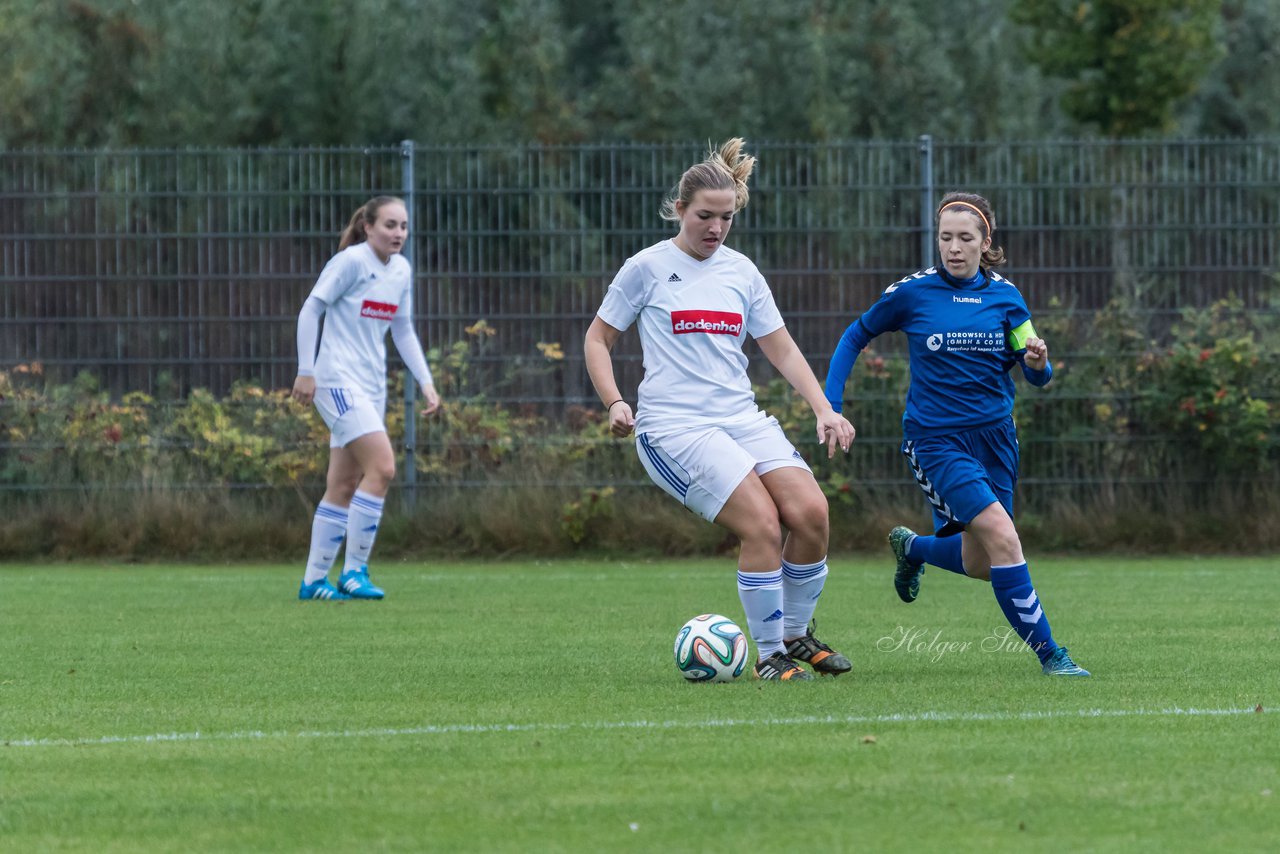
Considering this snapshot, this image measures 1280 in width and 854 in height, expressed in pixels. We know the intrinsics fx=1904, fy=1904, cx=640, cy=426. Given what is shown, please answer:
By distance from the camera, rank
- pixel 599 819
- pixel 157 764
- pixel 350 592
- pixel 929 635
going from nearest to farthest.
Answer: pixel 599 819 → pixel 157 764 → pixel 929 635 → pixel 350 592

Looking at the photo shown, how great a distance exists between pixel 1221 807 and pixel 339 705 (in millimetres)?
3022

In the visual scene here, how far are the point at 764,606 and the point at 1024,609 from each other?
947mm

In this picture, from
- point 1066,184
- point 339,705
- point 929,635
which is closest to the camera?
point 339,705

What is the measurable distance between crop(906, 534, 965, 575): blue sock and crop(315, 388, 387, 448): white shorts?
368cm

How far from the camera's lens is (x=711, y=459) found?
6.87 m

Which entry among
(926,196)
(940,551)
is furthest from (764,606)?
(926,196)

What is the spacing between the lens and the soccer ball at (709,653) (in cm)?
680

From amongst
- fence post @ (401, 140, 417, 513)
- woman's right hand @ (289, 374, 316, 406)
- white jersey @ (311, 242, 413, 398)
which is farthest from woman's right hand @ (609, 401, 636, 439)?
fence post @ (401, 140, 417, 513)

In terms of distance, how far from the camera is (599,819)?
437 cm

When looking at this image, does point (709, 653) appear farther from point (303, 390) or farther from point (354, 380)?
point (354, 380)

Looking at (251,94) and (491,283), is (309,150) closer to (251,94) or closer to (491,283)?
(491,283)

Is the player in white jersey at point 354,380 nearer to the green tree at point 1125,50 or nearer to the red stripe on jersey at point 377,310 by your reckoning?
the red stripe on jersey at point 377,310

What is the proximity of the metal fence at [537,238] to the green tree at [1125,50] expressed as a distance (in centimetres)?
840

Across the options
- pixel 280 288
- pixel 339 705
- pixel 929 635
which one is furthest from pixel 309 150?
pixel 339 705
